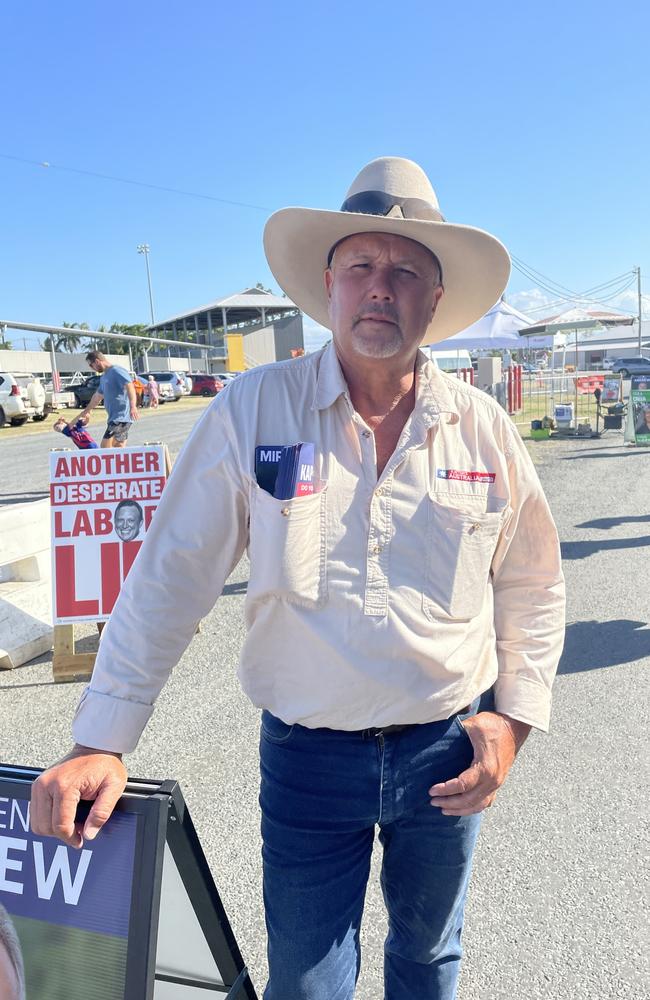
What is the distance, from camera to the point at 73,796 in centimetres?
134

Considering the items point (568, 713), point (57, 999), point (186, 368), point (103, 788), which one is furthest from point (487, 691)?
point (186, 368)

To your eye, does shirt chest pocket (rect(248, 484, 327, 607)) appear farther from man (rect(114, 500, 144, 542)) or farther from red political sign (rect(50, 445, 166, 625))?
man (rect(114, 500, 144, 542))

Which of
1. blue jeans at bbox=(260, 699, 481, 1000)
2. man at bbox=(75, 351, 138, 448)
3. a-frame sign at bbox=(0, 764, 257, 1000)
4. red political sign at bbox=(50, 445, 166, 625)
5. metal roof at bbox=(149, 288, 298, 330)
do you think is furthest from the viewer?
metal roof at bbox=(149, 288, 298, 330)

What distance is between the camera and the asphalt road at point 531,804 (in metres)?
2.29

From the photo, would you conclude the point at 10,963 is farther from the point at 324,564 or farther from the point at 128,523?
the point at 128,523

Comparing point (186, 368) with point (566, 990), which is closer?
point (566, 990)

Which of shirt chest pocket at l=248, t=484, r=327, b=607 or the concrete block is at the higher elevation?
shirt chest pocket at l=248, t=484, r=327, b=607

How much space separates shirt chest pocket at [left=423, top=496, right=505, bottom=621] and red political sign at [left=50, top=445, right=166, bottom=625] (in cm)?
340

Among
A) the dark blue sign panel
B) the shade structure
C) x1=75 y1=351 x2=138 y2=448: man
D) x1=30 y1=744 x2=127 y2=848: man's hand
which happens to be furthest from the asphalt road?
the shade structure

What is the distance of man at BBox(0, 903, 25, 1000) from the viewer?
1.37 m

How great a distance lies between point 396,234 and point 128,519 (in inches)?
142

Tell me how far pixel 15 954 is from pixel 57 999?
117 mm

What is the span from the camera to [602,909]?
8.09 feet

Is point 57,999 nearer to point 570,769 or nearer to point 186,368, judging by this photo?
point 570,769
